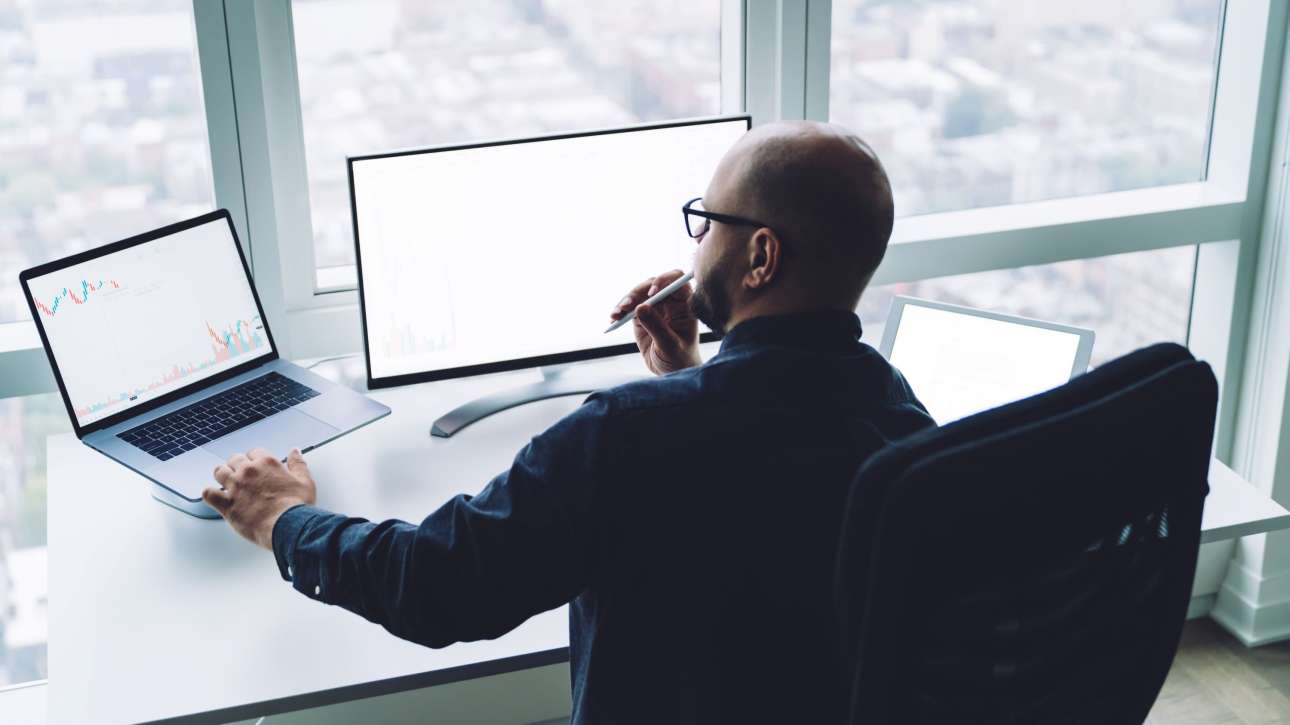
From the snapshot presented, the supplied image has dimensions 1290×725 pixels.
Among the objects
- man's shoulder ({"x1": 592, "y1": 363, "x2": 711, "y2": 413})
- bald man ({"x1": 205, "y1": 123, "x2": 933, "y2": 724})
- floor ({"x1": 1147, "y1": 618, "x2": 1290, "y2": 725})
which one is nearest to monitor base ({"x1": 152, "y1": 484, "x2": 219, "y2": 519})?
bald man ({"x1": 205, "y1": 123, "x2": 933, "y2": 724})

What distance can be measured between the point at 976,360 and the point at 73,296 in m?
1.25

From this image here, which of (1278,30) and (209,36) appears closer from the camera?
(209,36)

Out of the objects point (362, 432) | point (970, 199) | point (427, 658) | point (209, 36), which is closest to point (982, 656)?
point (427, 658)

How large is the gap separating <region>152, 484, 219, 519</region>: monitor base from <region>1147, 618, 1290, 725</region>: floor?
5.90 feet

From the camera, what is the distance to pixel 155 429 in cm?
179

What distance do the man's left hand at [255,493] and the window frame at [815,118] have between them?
0.71 meters

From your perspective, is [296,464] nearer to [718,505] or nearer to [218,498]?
[218,498]

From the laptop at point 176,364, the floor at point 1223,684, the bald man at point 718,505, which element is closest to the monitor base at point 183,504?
the laptop at point 176,364

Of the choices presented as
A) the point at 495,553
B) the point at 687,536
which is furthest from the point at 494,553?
the point at 687,536

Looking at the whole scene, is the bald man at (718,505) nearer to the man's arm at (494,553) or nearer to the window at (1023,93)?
the man's arm at (494,553)

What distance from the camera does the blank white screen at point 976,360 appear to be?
71.7 inches

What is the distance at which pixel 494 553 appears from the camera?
1151 millimetres

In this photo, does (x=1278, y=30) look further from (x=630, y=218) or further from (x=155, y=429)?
(x=155, y=429)

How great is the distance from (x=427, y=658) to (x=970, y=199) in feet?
5.16
